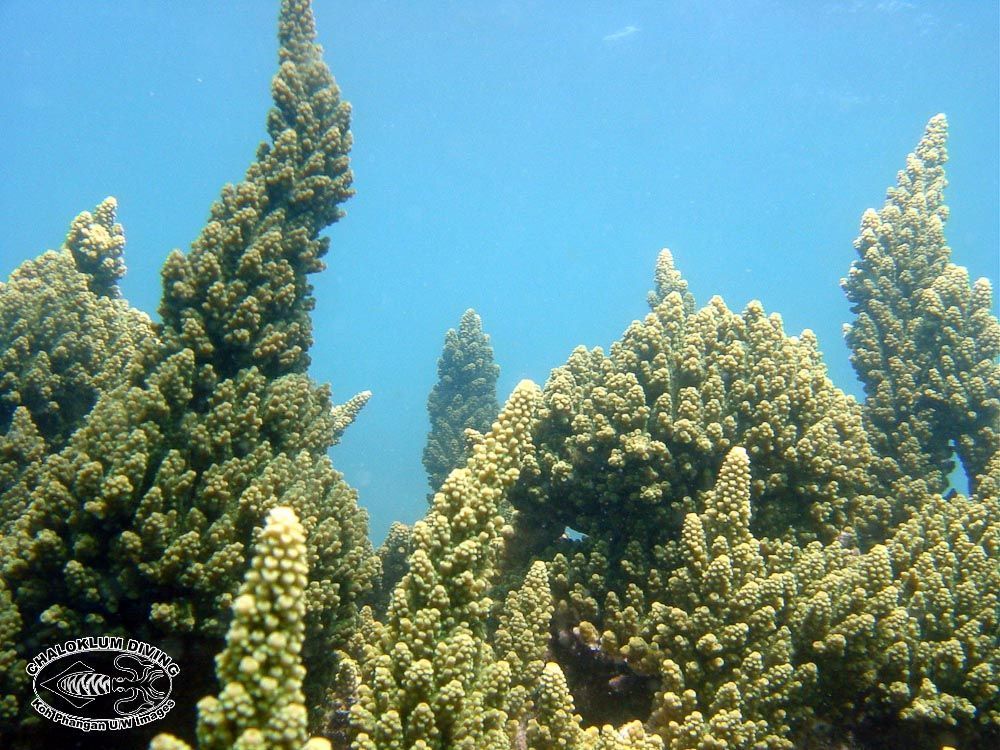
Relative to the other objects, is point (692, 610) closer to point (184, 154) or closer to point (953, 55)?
point (953, 55)

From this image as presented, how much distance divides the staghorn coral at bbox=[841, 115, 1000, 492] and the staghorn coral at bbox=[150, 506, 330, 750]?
23.1 feet

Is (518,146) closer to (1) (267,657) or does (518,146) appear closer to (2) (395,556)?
(2) (395,556)

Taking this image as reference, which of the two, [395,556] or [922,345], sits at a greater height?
[922,345]

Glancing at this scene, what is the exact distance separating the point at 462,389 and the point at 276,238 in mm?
9863

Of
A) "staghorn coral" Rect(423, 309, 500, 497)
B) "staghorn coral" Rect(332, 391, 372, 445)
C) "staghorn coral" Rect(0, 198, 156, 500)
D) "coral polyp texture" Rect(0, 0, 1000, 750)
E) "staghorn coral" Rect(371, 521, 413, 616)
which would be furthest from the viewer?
"staghorn coral" Rect(423, 309, 500, 497)

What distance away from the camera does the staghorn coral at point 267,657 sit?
6.25 feet

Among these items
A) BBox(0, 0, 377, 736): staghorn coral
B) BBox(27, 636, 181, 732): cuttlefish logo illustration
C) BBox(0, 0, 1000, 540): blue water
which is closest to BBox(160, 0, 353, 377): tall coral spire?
BBox(0, 0, 377, 736): staghorn coral

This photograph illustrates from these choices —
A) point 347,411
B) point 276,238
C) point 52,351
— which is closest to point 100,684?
point 276,238

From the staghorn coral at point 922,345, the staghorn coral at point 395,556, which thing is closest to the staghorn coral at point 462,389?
the staghorn coral at point 395,556

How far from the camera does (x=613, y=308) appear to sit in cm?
18512

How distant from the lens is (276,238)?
17.0 ft

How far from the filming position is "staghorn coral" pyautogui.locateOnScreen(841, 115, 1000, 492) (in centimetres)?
693

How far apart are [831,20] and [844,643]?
64666 mm

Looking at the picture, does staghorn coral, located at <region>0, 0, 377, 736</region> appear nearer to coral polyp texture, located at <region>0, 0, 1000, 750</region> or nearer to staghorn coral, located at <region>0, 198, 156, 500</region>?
coral polyp texture, located at <region>0, 0, 1000, 750</region>
